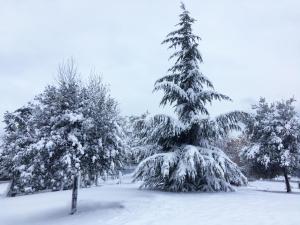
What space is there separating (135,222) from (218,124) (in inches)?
272

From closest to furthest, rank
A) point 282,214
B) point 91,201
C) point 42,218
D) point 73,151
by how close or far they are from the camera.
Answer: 1. point 282,214
2. point 73,151
3. point 42,218
4. point 91,201

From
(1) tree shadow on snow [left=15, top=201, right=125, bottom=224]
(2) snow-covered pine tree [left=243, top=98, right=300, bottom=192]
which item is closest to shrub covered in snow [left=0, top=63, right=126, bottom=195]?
(1) tree shadow on snow [left=15, top=201, right=125, bottom=224]

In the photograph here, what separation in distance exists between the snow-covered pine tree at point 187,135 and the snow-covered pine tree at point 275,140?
716 centimetres

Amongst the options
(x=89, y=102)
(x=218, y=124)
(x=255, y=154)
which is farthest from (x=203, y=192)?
(x=255, y=154)

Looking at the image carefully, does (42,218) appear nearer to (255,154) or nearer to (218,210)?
(218,210)

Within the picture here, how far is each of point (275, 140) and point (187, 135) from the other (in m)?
9.27

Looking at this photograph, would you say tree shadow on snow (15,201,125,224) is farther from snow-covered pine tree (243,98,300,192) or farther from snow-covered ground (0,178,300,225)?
snow-covered pine tree (243,98,300,192)

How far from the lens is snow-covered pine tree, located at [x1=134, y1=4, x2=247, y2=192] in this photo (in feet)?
45.9

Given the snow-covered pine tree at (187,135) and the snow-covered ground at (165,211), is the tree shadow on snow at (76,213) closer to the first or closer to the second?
the snow-covered ground at (165,211)

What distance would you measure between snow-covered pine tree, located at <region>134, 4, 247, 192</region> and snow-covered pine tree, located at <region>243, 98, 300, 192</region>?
23.5ft

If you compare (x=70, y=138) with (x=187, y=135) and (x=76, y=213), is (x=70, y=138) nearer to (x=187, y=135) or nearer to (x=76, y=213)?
(x=76, y=213)

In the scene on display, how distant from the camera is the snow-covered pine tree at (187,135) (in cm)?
1398

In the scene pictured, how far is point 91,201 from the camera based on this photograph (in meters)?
14.0

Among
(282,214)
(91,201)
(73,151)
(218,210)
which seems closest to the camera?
(282,214)
